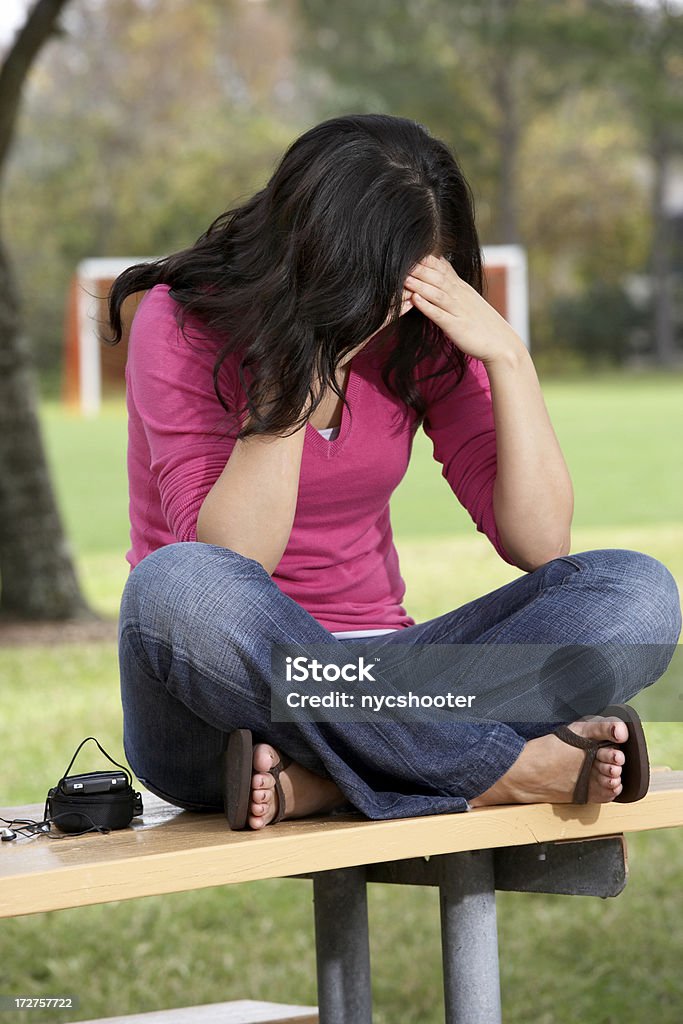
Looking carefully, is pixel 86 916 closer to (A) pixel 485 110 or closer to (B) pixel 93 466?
(B) pixel 93 466

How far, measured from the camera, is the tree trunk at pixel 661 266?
3152 cm

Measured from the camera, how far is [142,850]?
1451 mm

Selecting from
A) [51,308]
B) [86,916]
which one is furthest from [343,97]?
[86,916]

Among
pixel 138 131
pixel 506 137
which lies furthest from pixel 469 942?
pixel 138 131

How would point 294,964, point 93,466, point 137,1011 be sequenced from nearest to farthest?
point 137,1011
point 294,964
point 93,466

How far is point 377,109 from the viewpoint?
3120 centimetres

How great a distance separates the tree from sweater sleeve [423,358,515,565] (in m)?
3.78

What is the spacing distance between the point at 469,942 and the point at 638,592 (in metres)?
0.42

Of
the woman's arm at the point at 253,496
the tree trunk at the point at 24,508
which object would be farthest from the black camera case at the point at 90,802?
the tree trunk at the point at 24,508

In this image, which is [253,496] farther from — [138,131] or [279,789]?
[138,131]

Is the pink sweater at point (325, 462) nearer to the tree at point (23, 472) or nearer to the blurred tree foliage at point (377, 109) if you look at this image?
the tree at point (23, 472)

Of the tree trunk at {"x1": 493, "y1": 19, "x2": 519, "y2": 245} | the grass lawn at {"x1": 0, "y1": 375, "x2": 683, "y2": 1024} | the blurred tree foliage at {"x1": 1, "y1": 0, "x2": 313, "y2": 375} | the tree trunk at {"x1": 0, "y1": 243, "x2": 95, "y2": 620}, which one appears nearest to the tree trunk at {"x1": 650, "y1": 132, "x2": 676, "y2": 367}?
the tree trunk at {"x1": 493, "y1": 19, "x2": 519, "y2": 245}

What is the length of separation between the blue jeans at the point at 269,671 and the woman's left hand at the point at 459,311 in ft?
0.96

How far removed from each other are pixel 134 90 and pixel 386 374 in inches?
1385
